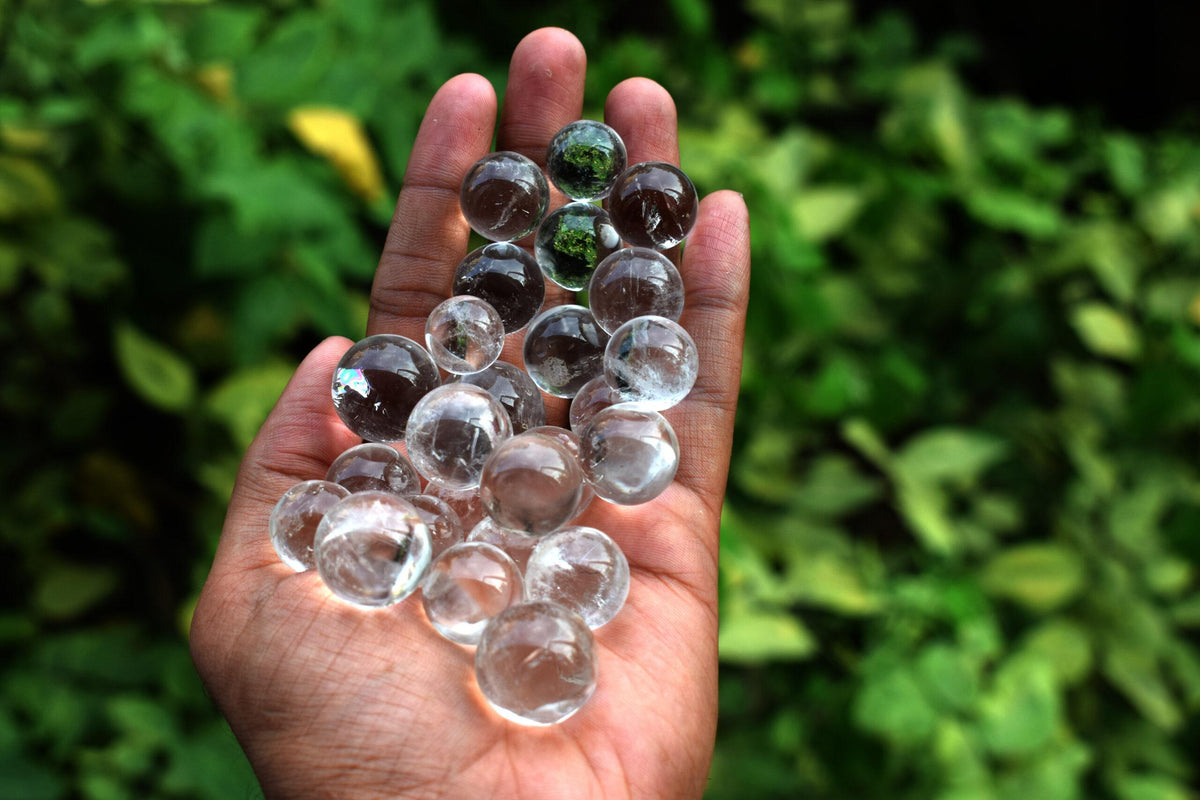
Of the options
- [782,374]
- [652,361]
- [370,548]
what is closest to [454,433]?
[370,548]

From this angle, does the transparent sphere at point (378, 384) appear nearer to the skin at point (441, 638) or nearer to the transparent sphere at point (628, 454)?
the skin at point (441, 638)

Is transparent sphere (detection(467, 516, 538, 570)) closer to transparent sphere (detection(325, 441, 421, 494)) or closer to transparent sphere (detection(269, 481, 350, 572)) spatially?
transparent sphere (detection(325, 441, 421, 494))

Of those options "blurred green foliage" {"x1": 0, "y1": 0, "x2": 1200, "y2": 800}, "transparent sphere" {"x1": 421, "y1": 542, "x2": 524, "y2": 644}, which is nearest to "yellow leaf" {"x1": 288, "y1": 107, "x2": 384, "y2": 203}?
"blurred green foliage" {"x1": 0, "y1": 0, "x2": 1200, "y2": 800}

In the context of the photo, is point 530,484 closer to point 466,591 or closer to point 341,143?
point 466,591

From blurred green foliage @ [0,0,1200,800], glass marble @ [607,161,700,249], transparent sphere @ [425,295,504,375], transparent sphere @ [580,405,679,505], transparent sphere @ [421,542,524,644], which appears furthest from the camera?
blurred green foliage @ [0,0,1200,800]

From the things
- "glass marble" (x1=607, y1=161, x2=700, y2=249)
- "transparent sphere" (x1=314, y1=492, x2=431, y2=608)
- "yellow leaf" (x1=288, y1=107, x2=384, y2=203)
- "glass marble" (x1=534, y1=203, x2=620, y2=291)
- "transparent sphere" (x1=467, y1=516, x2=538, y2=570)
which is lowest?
"transparent sphere" (x1=314, y1=492, x2=431, y2=608)

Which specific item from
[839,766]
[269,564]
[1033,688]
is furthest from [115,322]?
[1033,688]
